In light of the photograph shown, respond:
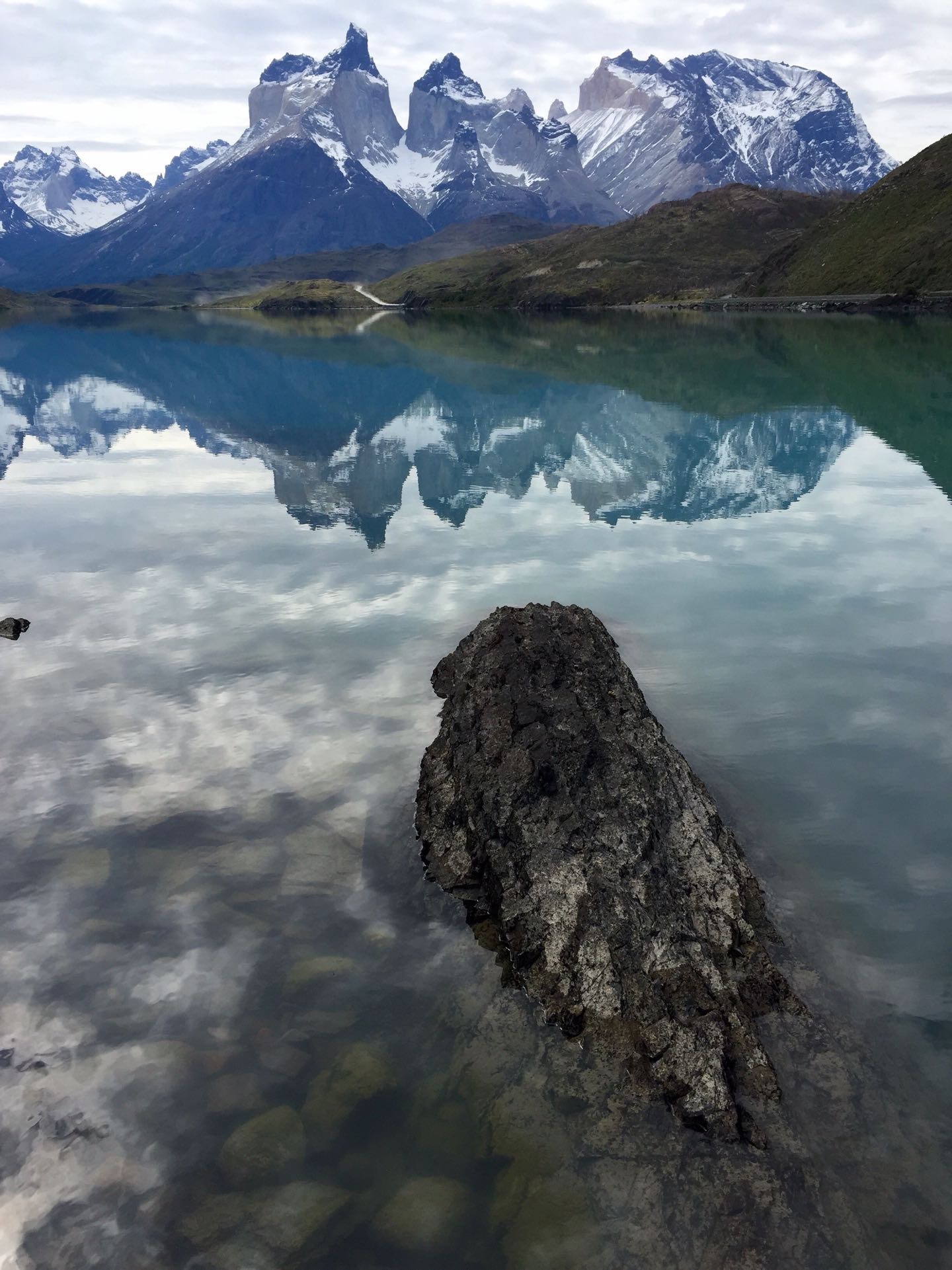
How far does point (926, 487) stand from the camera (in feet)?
151

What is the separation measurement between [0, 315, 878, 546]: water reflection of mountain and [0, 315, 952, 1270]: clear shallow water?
223cm

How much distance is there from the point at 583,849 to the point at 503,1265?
5.58 meters

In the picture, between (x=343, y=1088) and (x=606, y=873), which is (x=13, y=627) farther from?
(x=606, y=873)

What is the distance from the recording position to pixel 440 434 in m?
66.9

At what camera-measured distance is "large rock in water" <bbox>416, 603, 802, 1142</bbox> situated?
429 inches

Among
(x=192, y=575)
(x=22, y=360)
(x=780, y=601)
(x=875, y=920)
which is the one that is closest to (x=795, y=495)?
(x=780, y=601)

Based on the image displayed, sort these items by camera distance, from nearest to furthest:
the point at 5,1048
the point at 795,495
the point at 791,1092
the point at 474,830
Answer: the point at 791,1092
the point at 5,1048
the point at 474,830
the point at 795,495

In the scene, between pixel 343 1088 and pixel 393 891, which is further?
pixel 393 891

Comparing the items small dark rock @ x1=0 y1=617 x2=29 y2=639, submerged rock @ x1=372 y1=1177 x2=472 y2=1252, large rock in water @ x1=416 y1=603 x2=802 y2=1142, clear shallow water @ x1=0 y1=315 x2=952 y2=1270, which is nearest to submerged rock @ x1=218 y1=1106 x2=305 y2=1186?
clear shallow water @ x1=0 y1=315 x2=952 y2=1270

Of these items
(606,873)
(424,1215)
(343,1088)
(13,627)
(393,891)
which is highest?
(606,873)

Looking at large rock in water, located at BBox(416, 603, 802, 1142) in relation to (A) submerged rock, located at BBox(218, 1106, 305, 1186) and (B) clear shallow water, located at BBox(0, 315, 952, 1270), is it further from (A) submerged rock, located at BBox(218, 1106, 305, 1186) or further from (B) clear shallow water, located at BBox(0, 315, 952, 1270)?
(A) submerged rock, located at BBox(218, 1106, 305, 1186)

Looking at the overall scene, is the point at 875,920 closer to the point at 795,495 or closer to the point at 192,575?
the point at 192,575

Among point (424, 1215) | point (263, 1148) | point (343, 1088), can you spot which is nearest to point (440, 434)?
point (343, 1088)

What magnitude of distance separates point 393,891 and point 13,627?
1993 cm
